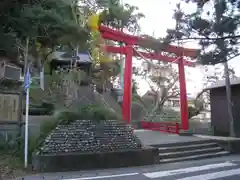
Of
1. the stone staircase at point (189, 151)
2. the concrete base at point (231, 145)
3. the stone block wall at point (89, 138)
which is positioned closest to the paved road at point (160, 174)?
the stone block wall at point (89, 138)

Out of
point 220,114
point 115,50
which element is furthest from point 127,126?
point 220,114

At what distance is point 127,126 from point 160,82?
67.0ft

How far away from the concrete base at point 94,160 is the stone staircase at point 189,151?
2.59ft

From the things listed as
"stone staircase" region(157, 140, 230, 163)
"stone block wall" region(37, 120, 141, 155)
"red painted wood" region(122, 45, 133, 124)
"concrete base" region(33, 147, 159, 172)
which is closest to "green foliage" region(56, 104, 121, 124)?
"stone block wall" region(37, 120, 141, 155)

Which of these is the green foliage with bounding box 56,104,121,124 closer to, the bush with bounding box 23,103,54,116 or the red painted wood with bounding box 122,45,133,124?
the bush with bounding box 23,103,54,116

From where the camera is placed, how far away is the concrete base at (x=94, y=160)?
272 inches

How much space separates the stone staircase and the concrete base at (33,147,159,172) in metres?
0.79

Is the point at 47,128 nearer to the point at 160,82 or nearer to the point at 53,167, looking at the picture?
the point at 53,167

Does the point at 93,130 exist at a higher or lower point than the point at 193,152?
higher

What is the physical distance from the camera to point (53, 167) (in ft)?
22.7

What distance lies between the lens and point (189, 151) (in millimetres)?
9914

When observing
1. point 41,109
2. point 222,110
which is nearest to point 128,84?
point 41,109

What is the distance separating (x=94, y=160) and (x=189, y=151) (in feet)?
13.7

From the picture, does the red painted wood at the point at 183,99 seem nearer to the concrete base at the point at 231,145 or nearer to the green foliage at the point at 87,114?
the concrete base at the point at 231,145
